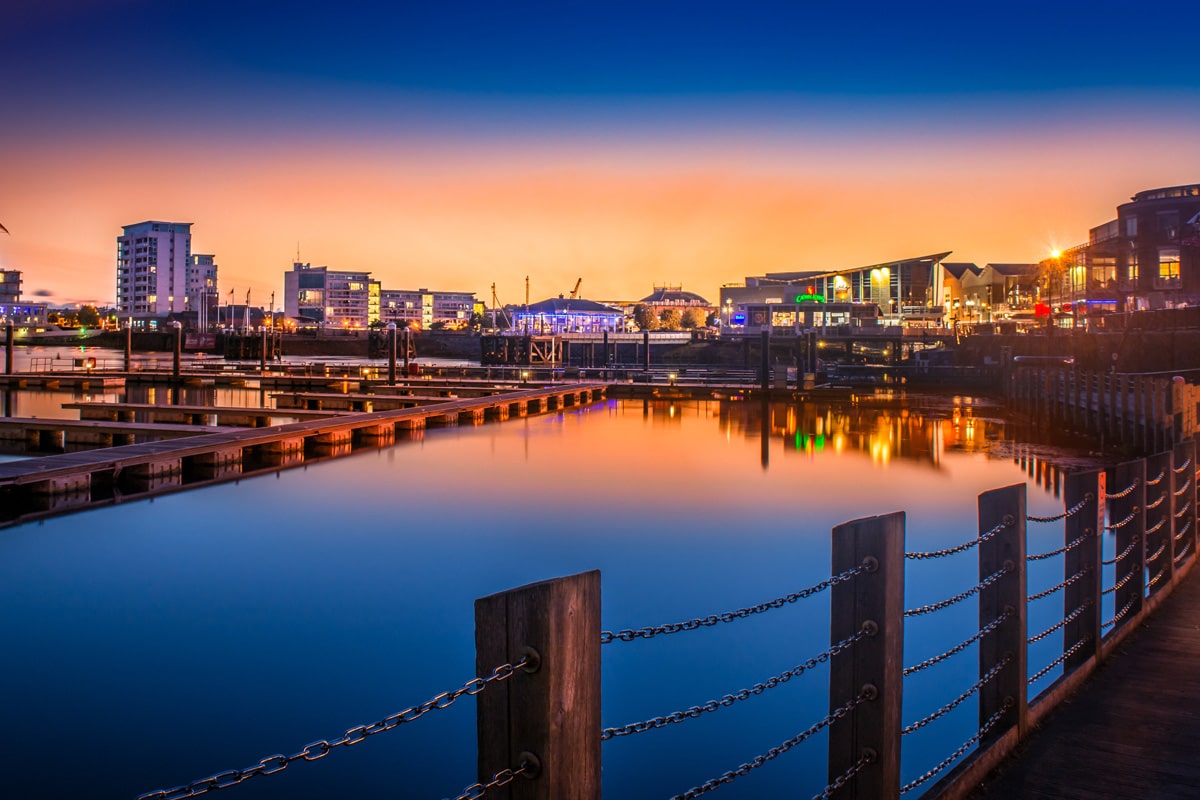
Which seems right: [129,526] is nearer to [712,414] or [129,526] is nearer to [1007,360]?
[712,414]

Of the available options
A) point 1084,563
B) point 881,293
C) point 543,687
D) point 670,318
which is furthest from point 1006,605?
point 670,318

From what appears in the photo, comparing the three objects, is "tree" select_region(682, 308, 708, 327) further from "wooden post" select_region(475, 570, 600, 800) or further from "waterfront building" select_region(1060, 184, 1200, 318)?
"wooden post" select_region(475, 570, 600, 800)

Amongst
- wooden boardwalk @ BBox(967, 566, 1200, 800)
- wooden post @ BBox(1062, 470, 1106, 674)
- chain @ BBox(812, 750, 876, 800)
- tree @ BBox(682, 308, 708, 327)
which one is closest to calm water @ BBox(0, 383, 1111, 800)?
wooden post @ BBox(1062, 470, 1106, 674)

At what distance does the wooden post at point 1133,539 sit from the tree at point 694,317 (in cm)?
14097

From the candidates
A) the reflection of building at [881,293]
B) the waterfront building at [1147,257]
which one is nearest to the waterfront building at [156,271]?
the reflection of building at [881,293]

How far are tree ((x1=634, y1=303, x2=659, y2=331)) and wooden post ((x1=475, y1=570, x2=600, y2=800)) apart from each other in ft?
455

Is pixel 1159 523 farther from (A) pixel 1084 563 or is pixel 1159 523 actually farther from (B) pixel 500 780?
(B) pixel 500 780

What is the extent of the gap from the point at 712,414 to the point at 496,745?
35.2 m

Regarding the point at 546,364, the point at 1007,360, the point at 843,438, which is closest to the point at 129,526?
the point at 843,438

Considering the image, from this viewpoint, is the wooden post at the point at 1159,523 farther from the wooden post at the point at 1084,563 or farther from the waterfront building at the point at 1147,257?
the waterfront building at the point at 1147,257

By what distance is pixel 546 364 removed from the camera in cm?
8044

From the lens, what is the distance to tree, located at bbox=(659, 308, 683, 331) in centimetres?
14812

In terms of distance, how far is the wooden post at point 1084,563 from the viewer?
247 inches

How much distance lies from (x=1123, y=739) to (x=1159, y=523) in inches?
141
